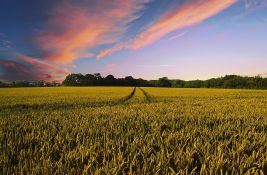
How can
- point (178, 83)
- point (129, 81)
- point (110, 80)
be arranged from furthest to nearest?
point (178, 83), point (129, 81), point (110, 80)

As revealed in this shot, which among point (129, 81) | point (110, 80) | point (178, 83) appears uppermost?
point (110, 80)

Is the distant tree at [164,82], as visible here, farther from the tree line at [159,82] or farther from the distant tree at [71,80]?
the distant tree at [71,80]

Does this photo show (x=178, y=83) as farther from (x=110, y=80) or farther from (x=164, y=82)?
(x=110, y=80)

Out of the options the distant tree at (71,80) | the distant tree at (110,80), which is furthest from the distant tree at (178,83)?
the distant tree at (71,80)

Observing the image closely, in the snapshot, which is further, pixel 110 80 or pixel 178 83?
pixel 178 83

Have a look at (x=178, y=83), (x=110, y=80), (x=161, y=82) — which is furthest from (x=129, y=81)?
(x=178, y=83)

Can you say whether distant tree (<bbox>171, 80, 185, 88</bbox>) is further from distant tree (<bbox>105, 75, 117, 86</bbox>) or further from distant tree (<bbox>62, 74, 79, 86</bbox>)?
distant tree (<bbox>62, 74, 79, 86</bbox>)

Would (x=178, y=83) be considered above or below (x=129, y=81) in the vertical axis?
below

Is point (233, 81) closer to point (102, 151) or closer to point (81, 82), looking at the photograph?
point (81, 82)

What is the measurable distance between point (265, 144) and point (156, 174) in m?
2.31

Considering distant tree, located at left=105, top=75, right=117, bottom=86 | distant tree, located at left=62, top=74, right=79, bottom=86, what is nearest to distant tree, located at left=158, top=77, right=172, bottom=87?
distant tree, located at left=105, top=75, right=117, bottom=86

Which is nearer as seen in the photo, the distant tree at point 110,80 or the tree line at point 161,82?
the tree line at point 161,82

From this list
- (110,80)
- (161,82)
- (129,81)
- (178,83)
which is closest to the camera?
(110,80)

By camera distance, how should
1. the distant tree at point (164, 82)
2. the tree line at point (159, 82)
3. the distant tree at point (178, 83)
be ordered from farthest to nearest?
the distant tree at point (178, 83)
the distant tree at point (164, 82)
the tree line at point (159, 82)
